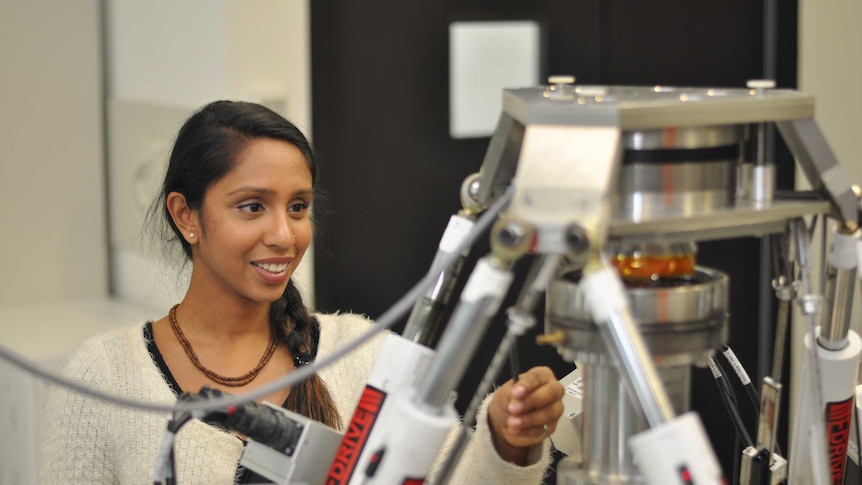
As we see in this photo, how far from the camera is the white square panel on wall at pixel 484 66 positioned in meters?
2.86

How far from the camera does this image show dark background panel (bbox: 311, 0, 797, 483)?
267 centimetres

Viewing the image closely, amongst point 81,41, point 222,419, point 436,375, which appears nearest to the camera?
point 436,375

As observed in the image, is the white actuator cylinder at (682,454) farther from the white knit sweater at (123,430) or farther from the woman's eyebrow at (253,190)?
the woman's eyebrow at (253,190)

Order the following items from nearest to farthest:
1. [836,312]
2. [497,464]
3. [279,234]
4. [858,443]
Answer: [836,312]
[858,443]
[497,464]
[279,234]

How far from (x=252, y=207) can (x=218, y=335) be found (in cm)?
21

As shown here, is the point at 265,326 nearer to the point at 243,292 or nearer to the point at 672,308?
the point at 243,292

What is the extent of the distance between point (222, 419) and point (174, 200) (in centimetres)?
66

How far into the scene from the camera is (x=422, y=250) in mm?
2863

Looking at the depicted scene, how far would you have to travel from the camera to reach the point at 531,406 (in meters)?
1.18

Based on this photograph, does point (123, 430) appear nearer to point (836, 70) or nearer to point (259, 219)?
point (259, 219)

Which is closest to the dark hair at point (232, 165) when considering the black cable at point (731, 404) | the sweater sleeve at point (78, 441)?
the sweater sleeve at point (78, 441)

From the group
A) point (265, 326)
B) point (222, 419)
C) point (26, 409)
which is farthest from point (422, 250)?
point (222, 419)

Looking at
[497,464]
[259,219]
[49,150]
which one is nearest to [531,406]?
[497,464]

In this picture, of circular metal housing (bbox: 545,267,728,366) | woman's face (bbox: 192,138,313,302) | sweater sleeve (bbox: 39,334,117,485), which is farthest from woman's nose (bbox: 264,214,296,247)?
circular metal housing (bbox: 545,267,728,366)
